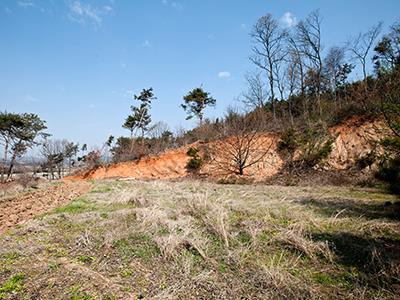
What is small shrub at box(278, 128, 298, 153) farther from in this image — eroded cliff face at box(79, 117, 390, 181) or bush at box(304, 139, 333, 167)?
bush at box(304, 139, 333, 167)

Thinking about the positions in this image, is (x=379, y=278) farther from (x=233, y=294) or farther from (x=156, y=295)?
(x=156, y=295)

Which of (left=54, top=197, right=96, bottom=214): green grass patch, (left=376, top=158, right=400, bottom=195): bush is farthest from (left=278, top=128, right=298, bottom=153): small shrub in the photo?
(left=54, top=197, right=96, bottom=214): green grass patch

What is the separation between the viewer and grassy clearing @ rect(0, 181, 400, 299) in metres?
2.89

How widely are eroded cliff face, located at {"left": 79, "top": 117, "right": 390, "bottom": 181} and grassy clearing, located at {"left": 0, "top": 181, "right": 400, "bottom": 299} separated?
9.80 metres

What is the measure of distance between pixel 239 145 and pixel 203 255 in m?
13.3

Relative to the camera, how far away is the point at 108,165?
21781 millimetres

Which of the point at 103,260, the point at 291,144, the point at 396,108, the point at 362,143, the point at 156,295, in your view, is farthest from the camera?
the point at 291,144

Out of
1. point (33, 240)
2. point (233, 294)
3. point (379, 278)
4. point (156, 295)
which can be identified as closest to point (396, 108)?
point (379, 278)

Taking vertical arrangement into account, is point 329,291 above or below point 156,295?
below

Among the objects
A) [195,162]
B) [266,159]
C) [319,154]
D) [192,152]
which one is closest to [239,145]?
[266,159]

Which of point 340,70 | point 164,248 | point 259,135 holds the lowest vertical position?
point 164,248

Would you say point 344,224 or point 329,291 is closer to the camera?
point 329,291

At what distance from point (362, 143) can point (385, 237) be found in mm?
12585

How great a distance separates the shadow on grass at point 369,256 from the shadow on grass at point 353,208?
1056 millimetres
